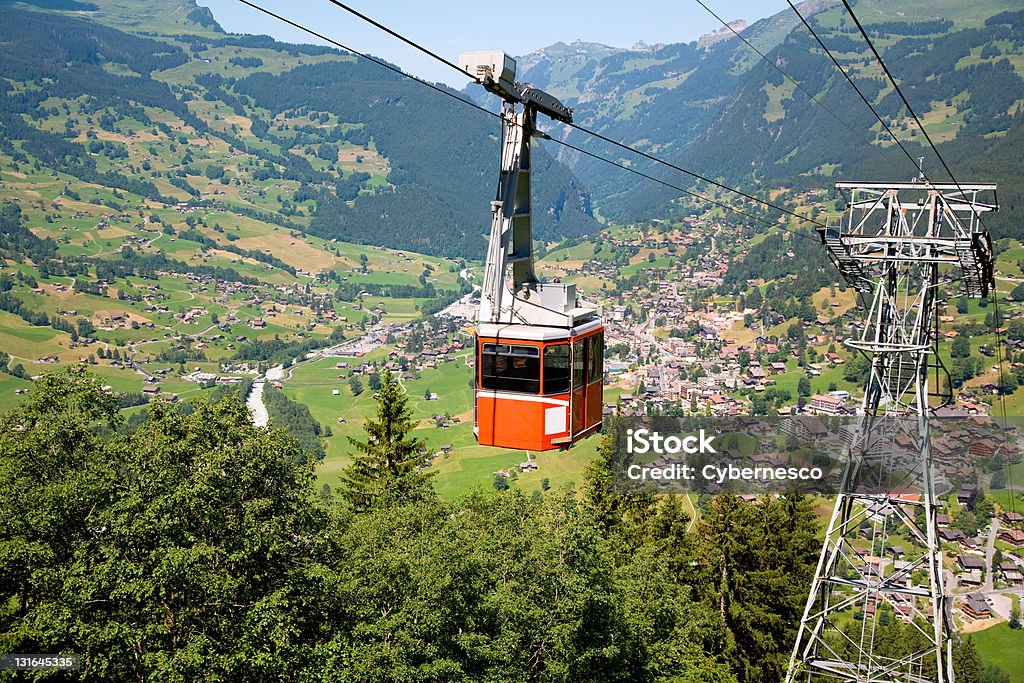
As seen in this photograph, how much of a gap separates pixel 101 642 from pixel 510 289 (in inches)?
373

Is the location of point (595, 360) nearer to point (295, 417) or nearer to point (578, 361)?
point (578, 361)

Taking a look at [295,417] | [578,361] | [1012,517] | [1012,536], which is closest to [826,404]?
[1012,517]

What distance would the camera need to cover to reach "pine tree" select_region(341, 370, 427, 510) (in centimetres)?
3502

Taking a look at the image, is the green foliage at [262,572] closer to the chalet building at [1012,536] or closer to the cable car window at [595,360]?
the cable car window at [595,360]

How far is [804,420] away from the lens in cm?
9712

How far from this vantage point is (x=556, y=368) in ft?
54.2

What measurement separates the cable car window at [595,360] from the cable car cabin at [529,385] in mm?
343

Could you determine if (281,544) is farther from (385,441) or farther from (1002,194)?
(1002,194)

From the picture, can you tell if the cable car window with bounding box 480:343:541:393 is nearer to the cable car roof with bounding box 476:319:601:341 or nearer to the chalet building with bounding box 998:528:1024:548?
the cable car roof with bounding box 476:319:601:341

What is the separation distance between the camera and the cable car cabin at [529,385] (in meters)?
16.5

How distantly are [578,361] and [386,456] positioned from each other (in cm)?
2125

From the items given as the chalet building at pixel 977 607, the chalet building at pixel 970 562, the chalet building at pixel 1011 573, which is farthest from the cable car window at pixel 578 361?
the chalet building at pixel 970 562

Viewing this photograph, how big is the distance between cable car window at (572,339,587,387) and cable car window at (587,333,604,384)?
0.62 feet
